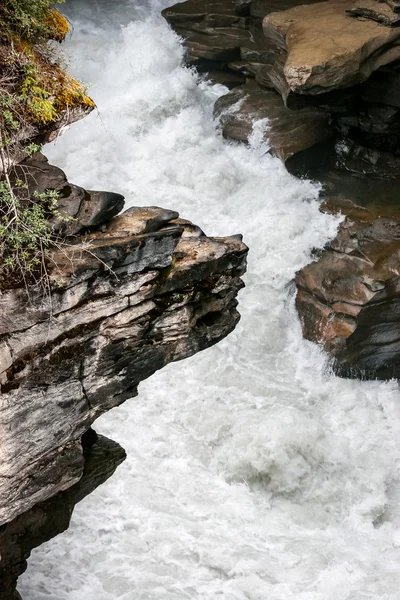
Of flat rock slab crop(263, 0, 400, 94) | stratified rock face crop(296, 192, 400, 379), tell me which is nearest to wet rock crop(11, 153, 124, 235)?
flat rock slab crop(263, 0, 400, 94)

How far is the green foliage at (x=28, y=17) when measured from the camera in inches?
268

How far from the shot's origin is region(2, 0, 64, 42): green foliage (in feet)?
22.3

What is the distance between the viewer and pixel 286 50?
13.9 m

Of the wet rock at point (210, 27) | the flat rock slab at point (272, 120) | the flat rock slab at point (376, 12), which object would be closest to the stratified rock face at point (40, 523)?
the flat rock slab at point (272, 120)

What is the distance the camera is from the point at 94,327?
6.91 metres

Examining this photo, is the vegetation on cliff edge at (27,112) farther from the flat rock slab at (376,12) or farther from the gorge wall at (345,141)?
the flat rock slab at (376,12)

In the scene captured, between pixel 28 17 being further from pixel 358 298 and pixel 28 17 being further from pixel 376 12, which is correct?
pixel 376 12

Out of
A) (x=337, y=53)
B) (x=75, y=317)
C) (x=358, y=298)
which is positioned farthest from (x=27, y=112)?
(x=358, y=298)

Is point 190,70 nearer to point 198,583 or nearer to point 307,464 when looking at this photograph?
point 307,464

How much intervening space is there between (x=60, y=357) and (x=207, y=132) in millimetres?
11400

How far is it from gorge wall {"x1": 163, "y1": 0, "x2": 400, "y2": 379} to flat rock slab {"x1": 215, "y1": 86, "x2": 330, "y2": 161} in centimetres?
3

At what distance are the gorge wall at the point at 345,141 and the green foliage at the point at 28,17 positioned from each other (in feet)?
21.1

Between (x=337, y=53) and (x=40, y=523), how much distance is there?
31.1 ft

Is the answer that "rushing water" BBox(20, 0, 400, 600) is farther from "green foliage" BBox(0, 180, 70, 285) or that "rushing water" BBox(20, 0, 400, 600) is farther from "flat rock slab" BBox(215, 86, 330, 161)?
"green foliage" BBox(0, 180, 70, 285)
